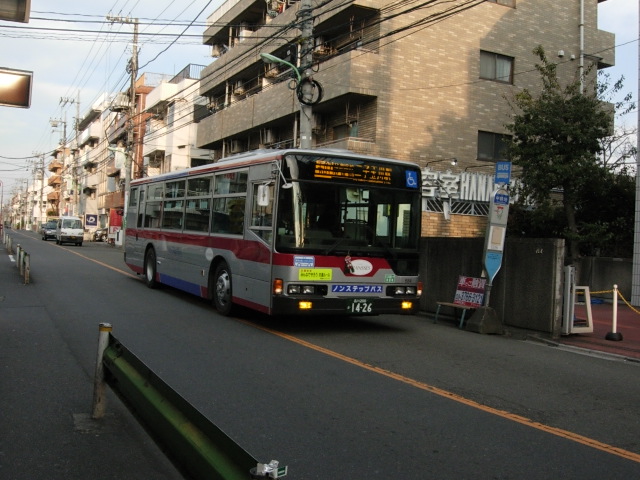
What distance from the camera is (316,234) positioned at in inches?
354

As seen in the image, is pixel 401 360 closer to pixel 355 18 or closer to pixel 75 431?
pixel 75 431

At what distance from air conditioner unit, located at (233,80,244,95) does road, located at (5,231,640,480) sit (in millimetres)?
22640

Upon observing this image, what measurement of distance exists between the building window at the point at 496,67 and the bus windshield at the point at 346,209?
1515 cm

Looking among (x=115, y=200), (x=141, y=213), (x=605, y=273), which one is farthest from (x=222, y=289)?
(x=115, y=200)

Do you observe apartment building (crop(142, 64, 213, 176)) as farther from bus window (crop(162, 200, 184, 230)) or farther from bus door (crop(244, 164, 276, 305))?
bus door (crop(244, 164, 276, 305))

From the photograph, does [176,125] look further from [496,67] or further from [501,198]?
[501,198]

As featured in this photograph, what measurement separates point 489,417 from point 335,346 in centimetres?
339

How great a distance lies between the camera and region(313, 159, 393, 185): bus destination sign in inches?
358

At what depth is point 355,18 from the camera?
21766mm

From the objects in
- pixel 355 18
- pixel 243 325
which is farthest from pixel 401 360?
pixel 355 18

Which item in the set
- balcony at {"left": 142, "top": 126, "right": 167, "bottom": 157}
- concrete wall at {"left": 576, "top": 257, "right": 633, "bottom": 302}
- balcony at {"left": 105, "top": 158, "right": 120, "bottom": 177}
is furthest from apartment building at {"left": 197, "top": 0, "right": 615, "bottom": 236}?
balcony at {"left": 105, "top": 158, "right": 120, "bottom": 177}

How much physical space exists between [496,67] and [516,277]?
47.5 feet

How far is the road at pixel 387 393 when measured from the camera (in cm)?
431

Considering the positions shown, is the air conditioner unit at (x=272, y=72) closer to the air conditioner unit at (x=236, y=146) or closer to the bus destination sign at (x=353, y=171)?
the air conditioner unit at (x=236, y=146)
